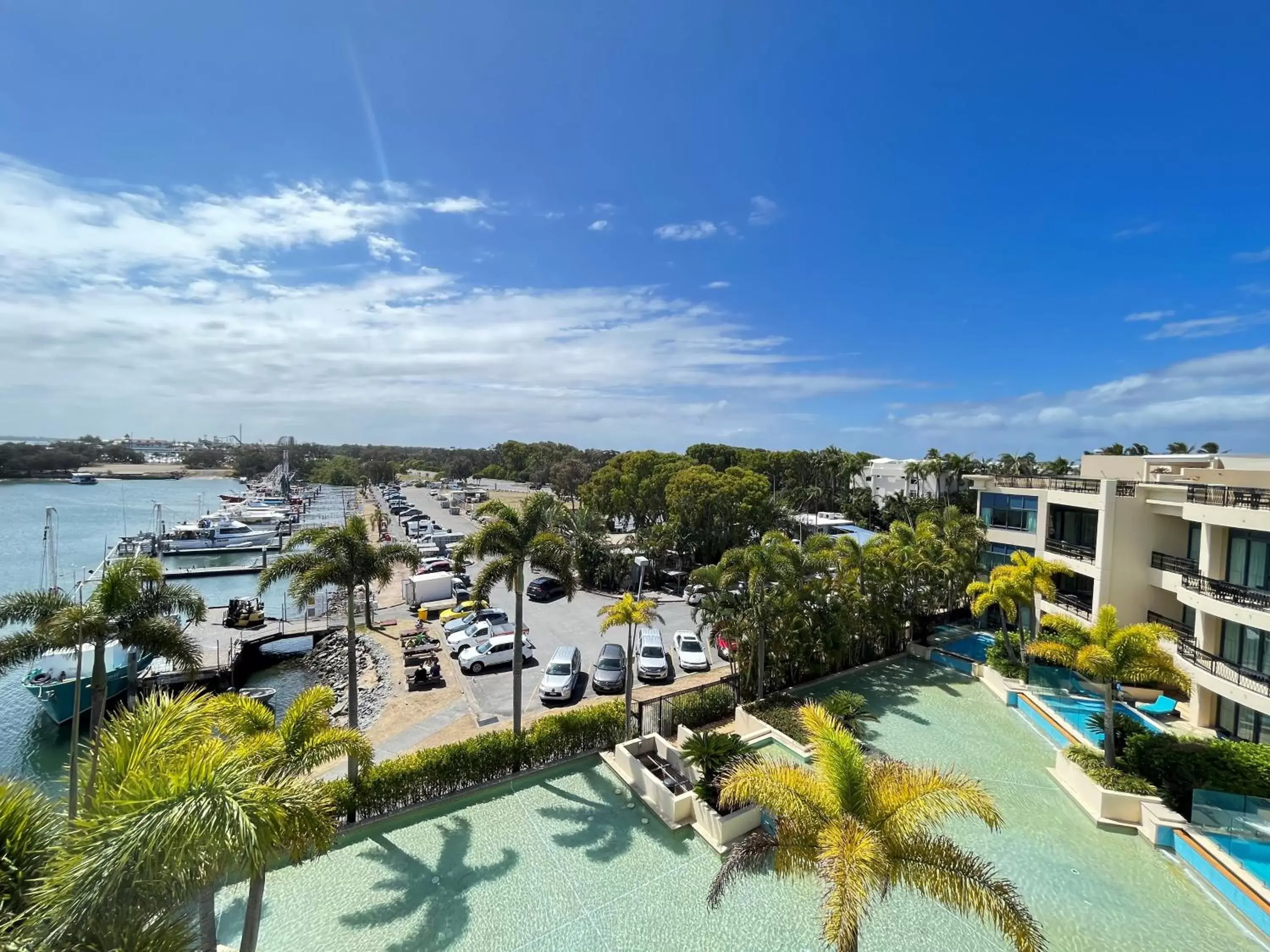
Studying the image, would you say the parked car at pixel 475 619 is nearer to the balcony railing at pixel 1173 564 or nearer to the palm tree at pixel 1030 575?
the palm tree at pixel 1030 575

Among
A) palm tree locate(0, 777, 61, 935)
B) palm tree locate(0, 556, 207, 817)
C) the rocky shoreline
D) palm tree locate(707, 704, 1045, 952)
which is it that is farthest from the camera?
the rocky shoreline

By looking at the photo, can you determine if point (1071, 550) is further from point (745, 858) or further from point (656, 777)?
point (745, 858)

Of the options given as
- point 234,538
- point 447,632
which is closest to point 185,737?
point 447,632

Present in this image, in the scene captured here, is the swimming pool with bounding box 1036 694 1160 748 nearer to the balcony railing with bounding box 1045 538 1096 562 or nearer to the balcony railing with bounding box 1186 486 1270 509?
the balcony railing with bounding box 1045 538 1096 562

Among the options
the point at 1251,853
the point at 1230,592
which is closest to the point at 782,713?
the point at 1251,853

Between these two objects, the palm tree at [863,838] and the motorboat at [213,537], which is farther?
the motorboat at [213,537]

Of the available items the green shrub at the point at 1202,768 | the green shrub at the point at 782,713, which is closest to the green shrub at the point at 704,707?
the green shrub at the point at 782,713

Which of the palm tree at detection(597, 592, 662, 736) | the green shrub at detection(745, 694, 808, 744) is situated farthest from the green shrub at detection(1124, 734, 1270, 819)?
the palm tree at detection(597, 592, 662, 736)
